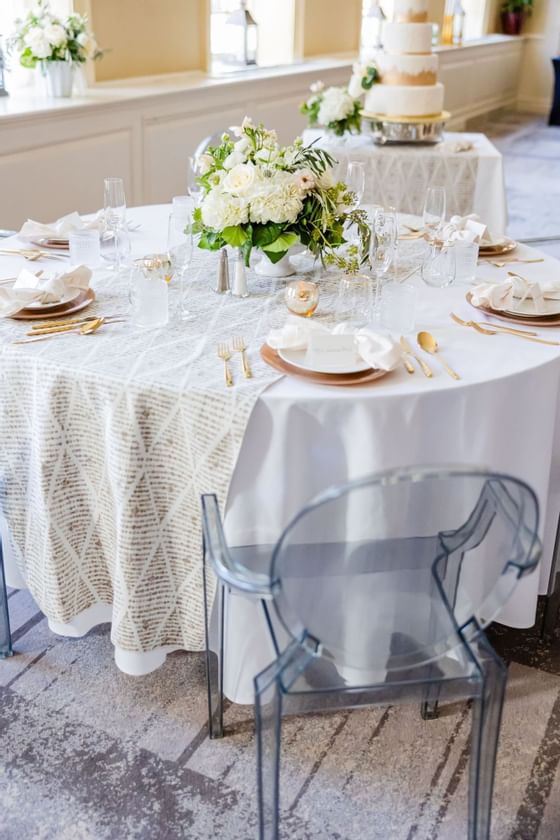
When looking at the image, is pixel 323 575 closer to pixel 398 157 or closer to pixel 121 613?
pixel 121 613

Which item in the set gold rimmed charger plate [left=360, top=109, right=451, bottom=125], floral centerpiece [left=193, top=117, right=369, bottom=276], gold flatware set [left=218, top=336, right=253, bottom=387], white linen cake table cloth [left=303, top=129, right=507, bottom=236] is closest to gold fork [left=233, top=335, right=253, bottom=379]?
gold flatware set [left=218, top=336, right=253, bottom=387]

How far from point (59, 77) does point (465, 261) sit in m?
2.74

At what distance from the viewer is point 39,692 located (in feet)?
6.26

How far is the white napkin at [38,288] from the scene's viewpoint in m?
1.82

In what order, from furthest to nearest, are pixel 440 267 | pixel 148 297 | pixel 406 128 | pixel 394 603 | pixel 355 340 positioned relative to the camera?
pixel 406 128 → pixel 440 267 → pixel 148 297 → pixel 355 340 → pixel 394 603

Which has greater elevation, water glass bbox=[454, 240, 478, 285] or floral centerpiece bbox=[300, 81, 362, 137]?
floral centerpiece bbox=[300, 81, 362, 137]

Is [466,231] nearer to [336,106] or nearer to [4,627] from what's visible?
[4,627]

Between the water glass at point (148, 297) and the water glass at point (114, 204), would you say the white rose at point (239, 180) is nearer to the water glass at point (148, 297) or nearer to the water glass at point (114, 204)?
the water glass at point (148, 297)

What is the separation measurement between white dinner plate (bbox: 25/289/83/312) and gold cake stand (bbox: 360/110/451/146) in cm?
233

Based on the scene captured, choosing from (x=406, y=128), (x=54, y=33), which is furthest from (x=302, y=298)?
(x=54, y=33)

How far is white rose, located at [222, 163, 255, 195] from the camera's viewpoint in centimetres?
184

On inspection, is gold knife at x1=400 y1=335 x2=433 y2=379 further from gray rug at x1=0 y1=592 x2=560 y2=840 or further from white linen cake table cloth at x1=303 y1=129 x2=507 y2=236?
white linen cake table cloth at x1=303 y1=129 x2=507 y2=236

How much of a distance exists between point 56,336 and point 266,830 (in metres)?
0.99
